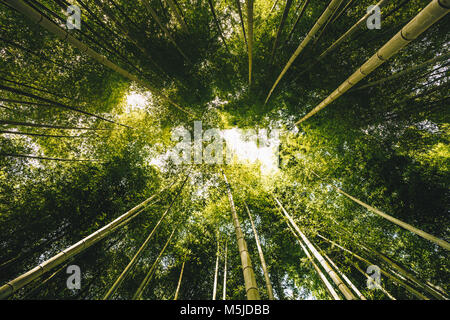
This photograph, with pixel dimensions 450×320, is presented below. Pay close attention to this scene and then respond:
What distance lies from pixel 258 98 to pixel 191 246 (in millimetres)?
5404

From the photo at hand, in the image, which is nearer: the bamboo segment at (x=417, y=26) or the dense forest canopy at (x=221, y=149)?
the bamboo segment at (x=417, y=26)

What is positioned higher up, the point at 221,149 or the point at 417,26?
the point at 417,26

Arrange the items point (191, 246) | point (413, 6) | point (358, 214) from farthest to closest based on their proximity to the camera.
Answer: point (191, 246)
point (358, 214)
point (413, 6)

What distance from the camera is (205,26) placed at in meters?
4.59

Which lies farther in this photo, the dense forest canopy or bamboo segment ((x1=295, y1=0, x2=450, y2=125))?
the dense forest canopy

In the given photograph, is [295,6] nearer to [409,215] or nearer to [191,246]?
[409,215]

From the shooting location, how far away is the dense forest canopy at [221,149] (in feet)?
11.8

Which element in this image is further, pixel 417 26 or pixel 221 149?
pixel 221 149

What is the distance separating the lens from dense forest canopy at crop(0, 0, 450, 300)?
11.8 ft

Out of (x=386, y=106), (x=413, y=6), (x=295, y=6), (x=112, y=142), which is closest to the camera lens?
(x=413, y=6)

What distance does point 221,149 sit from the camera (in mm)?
5863

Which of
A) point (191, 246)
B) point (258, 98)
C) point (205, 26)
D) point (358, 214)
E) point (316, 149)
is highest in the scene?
point (205, 26)

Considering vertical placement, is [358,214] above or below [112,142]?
below

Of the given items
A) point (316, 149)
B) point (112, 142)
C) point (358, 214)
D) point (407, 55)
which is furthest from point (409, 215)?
point (112, 142)
